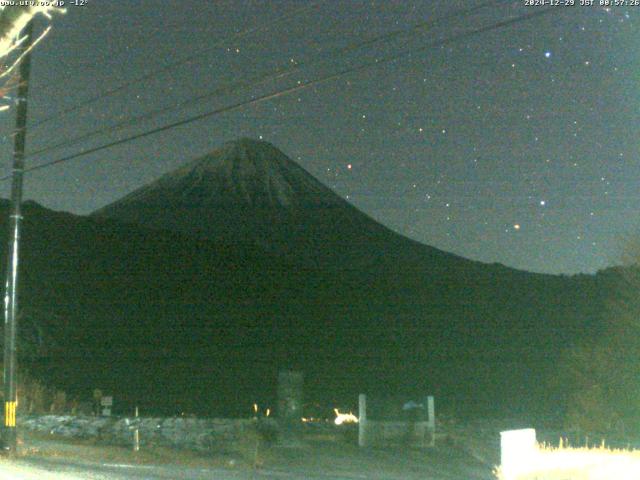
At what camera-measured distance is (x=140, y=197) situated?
128625mm

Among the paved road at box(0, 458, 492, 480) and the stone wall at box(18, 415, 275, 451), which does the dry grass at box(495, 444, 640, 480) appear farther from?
the stone wall at box(18, 415, 275, 451)

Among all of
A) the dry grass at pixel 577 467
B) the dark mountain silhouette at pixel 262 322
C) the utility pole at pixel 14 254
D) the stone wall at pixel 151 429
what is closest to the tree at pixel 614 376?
the stone wall at pixel 151 429

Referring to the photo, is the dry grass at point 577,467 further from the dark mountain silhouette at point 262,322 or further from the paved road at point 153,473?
the dark mountain silhouette at point 262,322

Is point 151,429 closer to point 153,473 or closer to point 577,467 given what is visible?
point 153,473

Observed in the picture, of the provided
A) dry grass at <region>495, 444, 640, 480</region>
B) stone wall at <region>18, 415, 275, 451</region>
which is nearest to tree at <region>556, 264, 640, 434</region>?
stone wall at <region>18, 415, 275, 451</region>

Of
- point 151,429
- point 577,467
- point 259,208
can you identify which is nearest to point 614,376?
point 151,429

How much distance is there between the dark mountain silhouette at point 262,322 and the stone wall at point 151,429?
15.2 metres

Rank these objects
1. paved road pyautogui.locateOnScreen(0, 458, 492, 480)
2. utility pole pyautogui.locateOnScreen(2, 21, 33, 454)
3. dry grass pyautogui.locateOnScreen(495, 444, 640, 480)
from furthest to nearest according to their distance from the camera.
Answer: utility pole pyautogui.locateOnScreen(2, 21, 33, 454)
paved road pyautogui.locateOnScreen(0, 458, 492, 480)
dry grass pyautogui.locateOnScreen(495, 444, 640, 480)

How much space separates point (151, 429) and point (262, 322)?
37157 millimetres

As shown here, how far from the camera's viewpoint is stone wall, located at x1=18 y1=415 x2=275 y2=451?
62.8ft

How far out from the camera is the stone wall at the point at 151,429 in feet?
62.8

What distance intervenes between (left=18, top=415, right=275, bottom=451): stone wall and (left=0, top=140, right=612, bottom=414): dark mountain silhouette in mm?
15217

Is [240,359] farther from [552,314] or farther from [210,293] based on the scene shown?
[552,314]

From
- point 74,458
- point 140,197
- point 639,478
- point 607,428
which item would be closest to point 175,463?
point 74,458
